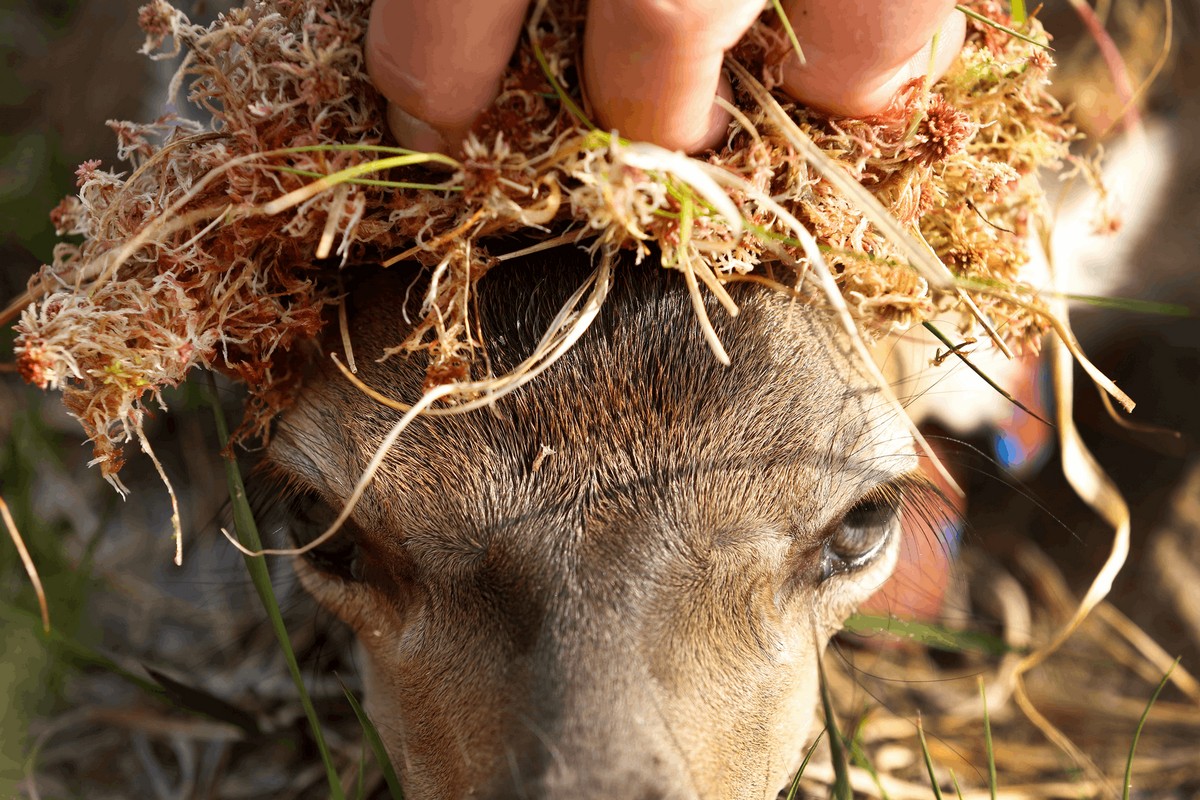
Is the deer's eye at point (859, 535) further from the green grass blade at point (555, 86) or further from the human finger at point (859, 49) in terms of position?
the green grass blade at point (555, 86)

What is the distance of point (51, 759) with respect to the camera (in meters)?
3.01

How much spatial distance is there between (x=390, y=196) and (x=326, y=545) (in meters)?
0.88

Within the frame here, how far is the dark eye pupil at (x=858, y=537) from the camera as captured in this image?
2.06 metres

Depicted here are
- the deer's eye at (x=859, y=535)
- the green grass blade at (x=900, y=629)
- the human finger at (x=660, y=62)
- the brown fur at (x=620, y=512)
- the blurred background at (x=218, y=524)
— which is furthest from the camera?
the blurred background at (x=218, y=524)

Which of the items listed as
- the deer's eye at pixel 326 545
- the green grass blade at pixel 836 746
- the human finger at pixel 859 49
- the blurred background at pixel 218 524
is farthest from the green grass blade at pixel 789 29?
the blurred background at pixel 218 524

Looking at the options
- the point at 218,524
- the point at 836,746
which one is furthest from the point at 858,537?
the point at 218,524

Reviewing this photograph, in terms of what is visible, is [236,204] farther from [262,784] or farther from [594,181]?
[262,784]

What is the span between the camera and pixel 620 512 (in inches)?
70.2

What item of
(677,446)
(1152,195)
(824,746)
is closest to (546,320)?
(677,446)

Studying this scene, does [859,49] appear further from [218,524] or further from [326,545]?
[218,524]

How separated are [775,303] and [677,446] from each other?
334 mm

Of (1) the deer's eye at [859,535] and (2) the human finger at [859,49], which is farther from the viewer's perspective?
(1) the deer's eye at [859,535]

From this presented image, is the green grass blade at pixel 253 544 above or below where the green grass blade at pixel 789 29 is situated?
below

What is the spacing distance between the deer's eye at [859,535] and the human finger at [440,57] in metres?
1.10
